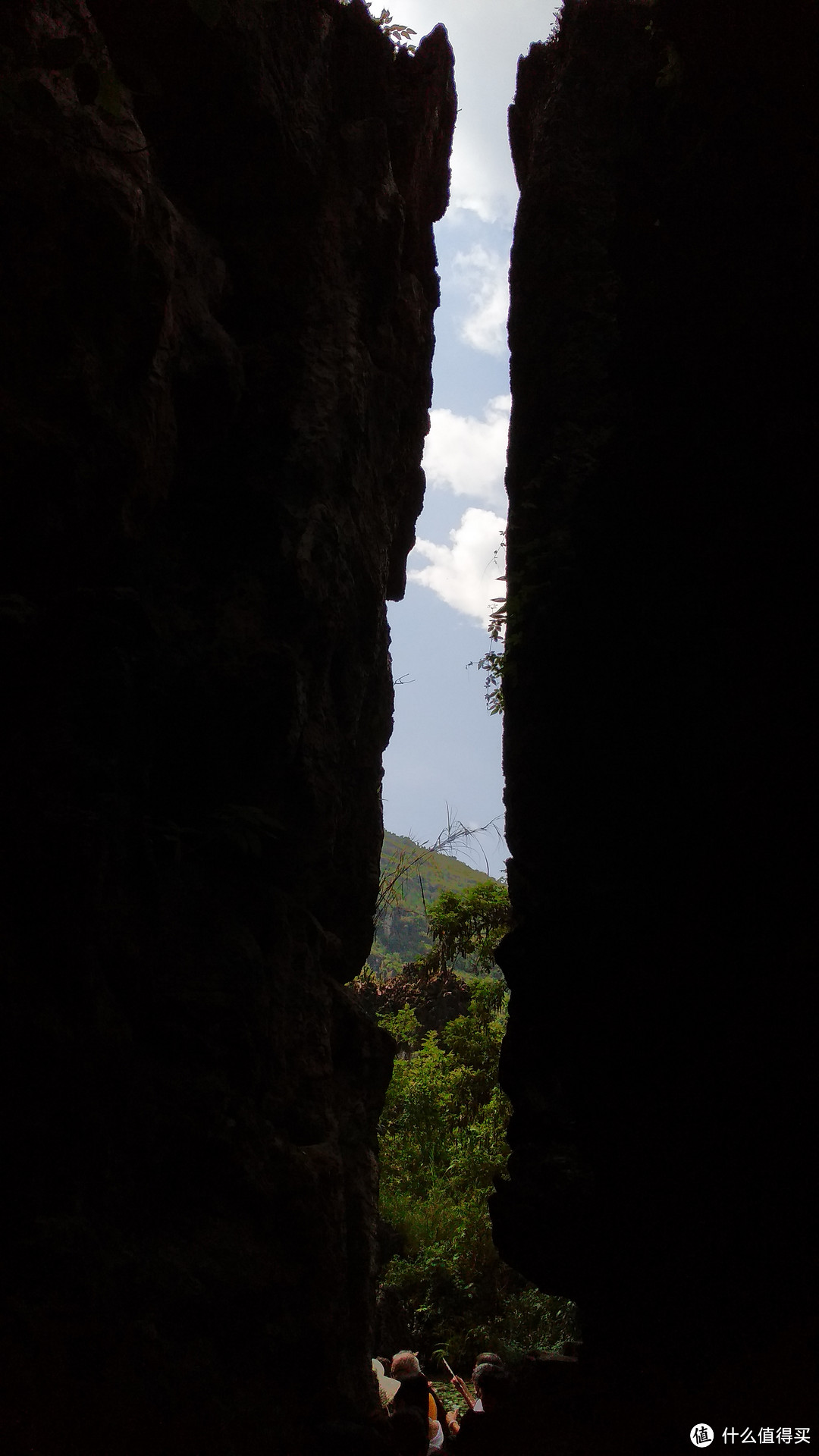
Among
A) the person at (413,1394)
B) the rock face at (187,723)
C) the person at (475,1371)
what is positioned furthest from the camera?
the person at (475,1371)

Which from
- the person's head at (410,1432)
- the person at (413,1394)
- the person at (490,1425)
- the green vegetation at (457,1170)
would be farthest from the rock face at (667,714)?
the green vegetation at (457,1170)

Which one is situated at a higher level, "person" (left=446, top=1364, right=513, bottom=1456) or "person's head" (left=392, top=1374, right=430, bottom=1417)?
"person" (left=446, top=1364, right=513, bottom=1456)

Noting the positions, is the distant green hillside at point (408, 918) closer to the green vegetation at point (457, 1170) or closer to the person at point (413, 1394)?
the green vegetation at point (457, 1170)

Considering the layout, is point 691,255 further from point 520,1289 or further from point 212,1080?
point 520,1289

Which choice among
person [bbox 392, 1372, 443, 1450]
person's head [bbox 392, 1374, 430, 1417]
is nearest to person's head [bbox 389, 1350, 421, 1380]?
person [bbox 392, 1372, 443, 1450]

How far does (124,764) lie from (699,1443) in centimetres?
490

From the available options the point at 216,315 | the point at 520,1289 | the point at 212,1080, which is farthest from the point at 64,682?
the point at 520,1289

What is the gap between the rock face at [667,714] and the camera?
16.3ft

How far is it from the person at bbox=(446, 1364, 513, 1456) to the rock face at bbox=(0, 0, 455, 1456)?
0.76 m

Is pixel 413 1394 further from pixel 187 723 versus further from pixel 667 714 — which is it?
pixel 667 714

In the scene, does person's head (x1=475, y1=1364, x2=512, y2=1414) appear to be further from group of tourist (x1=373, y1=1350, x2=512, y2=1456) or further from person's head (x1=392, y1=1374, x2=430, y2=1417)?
person's head (x1=392, y1=1374, x2=430, y2=1417)

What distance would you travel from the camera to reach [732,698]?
5.87m

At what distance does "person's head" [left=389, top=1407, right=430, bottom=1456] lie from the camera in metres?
4.88

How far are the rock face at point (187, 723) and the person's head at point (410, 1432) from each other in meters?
0.53
